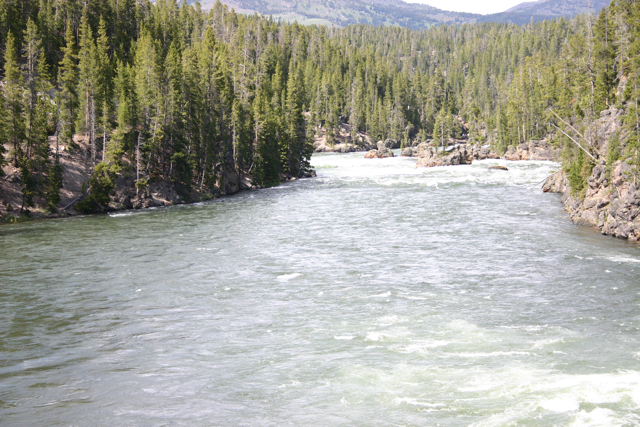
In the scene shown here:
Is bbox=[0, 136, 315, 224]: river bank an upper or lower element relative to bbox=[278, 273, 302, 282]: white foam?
upper

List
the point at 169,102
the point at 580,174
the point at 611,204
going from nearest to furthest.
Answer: the point at 611,204
the point at 580,174
the point at 169,102

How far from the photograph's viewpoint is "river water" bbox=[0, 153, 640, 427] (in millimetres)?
13828

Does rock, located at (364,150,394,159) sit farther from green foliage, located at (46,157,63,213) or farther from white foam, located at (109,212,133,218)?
green foliage, located at (46,157,63,213)

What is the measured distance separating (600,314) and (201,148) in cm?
5185

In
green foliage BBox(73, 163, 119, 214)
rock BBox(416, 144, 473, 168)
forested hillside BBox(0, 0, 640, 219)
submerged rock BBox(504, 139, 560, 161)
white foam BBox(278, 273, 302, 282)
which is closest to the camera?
white foam BBox(278, 273, 302, 282)

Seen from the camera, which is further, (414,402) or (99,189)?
(99,189)

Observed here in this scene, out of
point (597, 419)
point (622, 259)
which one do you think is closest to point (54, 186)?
point (622, 259)

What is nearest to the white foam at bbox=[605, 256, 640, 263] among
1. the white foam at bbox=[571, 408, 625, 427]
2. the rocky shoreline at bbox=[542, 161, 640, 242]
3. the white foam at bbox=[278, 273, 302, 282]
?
the rocky shoreline at bbox=[542, 161, 640, 242]

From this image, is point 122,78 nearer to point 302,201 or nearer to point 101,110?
point 101,110

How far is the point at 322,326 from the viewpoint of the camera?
19672 mm

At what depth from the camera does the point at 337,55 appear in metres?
188

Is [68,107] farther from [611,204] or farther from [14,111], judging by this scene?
[611,204]

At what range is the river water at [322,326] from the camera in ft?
45.4

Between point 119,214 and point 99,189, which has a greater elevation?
point 99,189
